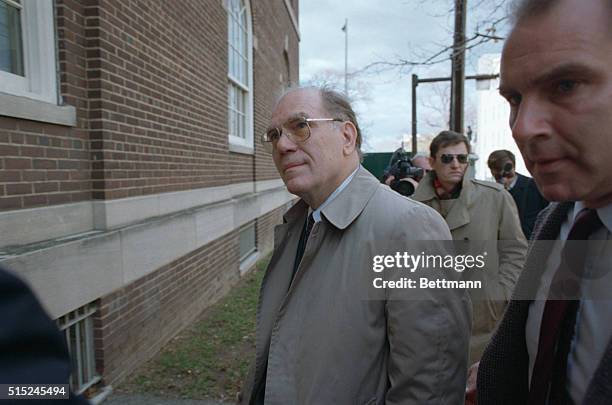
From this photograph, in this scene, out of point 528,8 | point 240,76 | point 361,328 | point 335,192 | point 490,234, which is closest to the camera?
point 528,8

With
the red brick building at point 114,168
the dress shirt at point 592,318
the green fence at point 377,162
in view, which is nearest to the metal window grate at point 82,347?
the red brick building at point 114,168

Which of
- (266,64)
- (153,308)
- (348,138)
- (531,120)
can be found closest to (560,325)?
(531,120)

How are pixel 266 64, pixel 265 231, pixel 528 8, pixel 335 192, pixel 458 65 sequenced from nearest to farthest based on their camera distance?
pixel 528 8 < pixel 335 192 < pixel 458 65 < pixel 265 231 < pixel 266 64

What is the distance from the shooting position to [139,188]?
13.6ft

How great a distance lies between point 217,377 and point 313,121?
3125 millimetres

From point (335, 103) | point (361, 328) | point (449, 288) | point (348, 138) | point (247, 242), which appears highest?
point (335, 103)

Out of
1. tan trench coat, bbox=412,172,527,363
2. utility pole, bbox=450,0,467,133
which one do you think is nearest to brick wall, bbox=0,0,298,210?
tan trench coat, bbox=412,172,527,363

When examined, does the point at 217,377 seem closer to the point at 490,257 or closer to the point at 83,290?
the point at 83,290

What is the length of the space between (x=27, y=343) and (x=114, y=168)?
3375 mm

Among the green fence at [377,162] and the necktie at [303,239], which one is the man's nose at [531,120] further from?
the green fence at [377,162]

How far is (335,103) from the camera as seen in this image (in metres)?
2.05

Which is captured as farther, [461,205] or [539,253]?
[461,205]

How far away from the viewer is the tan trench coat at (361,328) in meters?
1.52

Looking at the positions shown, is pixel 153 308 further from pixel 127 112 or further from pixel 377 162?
pixel 377 162
